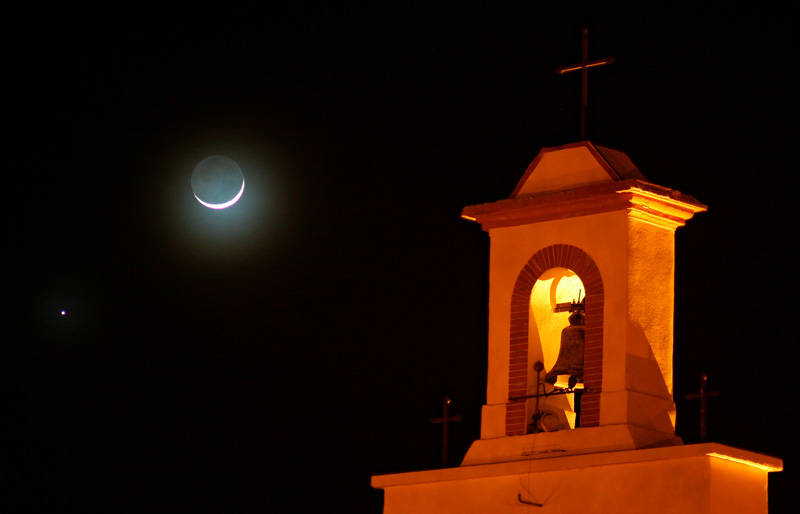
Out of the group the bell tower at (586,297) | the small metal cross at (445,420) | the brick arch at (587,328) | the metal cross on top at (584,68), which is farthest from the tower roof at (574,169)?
the small metal cross at (445,420)

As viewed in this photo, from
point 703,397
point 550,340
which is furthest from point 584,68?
point 703,397

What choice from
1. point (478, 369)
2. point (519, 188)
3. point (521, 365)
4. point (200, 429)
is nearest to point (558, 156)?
point (519, 188)

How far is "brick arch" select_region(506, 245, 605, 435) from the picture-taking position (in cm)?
1425

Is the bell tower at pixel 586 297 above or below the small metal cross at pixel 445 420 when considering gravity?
above

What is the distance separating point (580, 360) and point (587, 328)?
25 centimetres

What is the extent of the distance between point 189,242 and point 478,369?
17.8ft

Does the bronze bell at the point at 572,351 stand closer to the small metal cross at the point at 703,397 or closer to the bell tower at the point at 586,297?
the bell tower at the point at 586,297

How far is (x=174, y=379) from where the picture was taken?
2484cm

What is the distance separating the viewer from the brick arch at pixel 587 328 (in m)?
14.2

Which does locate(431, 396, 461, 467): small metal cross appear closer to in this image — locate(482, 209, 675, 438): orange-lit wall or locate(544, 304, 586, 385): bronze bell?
locate(482, 209, 675, 438): orange-lit wall

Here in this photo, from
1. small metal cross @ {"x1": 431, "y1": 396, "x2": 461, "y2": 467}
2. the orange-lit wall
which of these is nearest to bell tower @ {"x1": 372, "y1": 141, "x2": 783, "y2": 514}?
the orange-lit wall

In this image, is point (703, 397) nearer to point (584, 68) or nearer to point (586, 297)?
point (586, 297)

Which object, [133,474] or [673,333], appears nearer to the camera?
[673,333]

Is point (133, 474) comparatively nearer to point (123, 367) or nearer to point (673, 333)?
point (123, 367)
